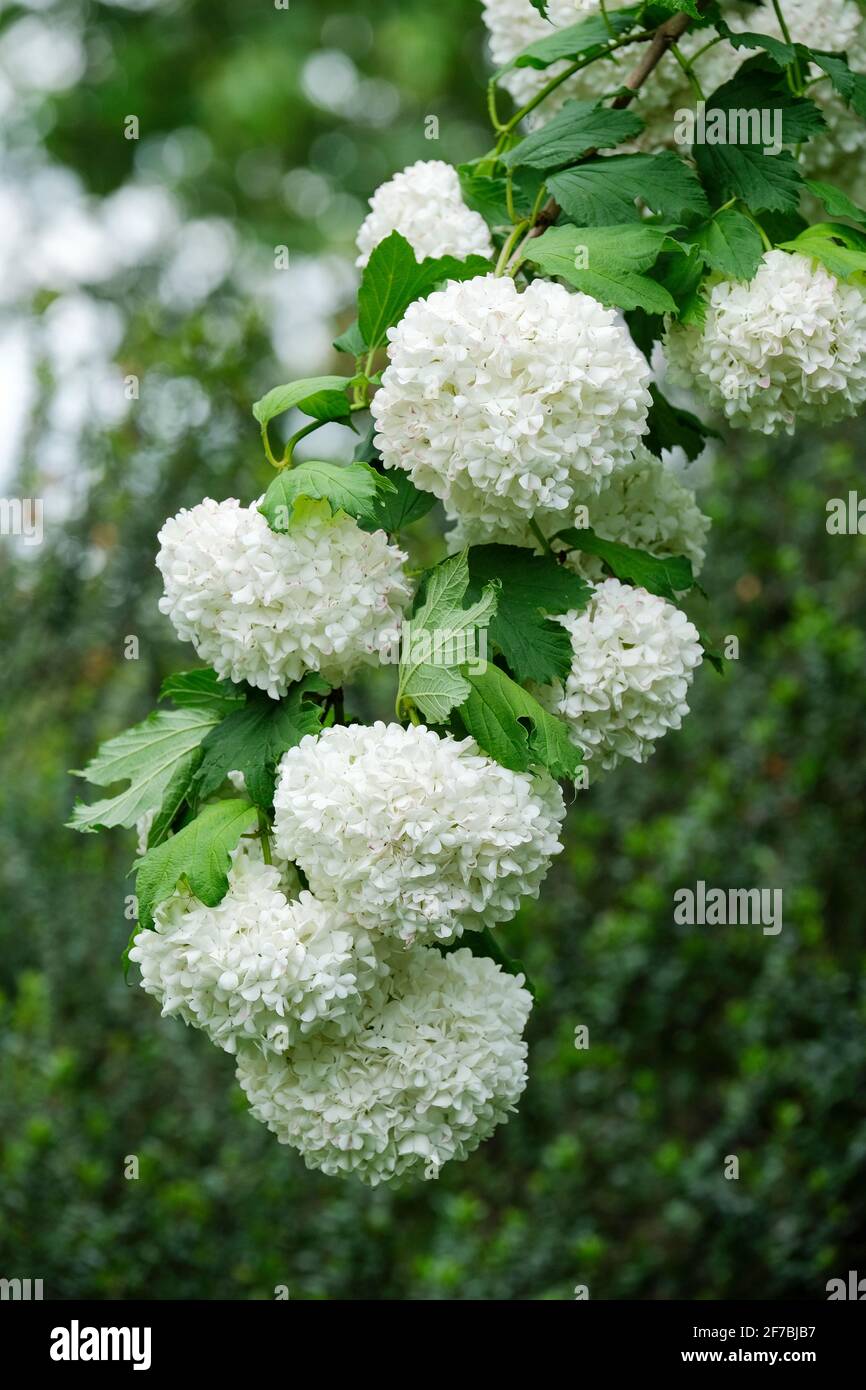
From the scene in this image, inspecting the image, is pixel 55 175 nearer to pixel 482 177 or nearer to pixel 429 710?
pixel 482 177

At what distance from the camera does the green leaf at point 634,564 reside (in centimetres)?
142

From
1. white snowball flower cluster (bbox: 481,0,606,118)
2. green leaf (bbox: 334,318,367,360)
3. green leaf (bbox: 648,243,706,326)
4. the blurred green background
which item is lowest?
the blurred green background

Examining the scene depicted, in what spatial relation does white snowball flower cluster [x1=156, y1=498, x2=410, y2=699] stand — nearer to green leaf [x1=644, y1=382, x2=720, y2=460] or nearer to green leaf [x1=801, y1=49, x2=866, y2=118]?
green leaf [x1=644, y1=382, x2=720, y2=460]

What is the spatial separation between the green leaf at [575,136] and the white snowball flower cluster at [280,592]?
48 centimetres

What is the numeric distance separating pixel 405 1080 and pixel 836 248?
92cm

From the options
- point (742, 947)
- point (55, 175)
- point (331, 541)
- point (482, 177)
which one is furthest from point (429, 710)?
point (55, 175)

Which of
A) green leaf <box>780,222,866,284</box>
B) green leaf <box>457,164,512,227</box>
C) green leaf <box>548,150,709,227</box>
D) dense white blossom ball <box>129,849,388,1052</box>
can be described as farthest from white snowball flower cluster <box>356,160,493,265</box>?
dense white blossom ball <box>129,849,388,1052</box>

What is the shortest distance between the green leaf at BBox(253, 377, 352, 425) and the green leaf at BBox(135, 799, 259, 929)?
15.6 inches

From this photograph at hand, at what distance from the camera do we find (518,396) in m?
1.23

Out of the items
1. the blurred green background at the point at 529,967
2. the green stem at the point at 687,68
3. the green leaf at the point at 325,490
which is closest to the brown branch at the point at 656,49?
the green stem at the point at 687,68

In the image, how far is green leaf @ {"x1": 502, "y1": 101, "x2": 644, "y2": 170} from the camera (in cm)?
147

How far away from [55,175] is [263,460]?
166 inches

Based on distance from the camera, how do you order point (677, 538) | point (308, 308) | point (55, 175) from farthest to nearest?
point (55, 175), point (308, 308), point (677, 538)
